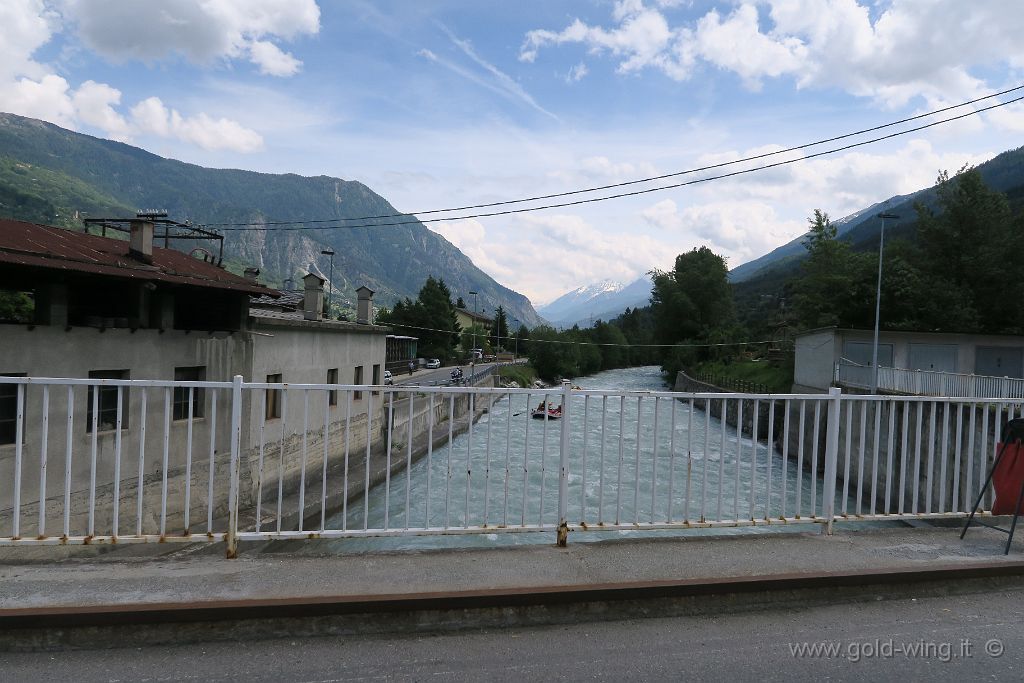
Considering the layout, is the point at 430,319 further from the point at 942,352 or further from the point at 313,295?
the point at 942,352

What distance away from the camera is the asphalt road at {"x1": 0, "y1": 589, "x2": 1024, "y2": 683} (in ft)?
8.47

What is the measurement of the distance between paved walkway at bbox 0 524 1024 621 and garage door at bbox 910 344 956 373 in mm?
28212

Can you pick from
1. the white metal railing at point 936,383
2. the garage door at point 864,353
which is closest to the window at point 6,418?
the white metal railing at point 936,383

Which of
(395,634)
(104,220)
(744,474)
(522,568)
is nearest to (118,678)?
(395,634)

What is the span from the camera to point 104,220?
16.9 m

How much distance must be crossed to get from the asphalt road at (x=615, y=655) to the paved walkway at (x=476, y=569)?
0.69ft

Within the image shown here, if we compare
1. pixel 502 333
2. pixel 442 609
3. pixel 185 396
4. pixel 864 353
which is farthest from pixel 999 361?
pixel 502 333

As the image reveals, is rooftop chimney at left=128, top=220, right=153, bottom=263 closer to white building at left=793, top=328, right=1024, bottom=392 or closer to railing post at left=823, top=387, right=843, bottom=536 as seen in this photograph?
railing post at left=823, top=387, right=843, bottom=536

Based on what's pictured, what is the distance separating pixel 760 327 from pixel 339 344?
5574 centimetres

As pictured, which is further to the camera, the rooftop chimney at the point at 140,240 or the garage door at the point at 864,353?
the garage door at the point at 864,353

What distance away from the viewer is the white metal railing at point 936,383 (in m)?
19.9

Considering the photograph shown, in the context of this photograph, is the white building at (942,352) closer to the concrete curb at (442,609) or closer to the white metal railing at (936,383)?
the white metal railing at (936,383)

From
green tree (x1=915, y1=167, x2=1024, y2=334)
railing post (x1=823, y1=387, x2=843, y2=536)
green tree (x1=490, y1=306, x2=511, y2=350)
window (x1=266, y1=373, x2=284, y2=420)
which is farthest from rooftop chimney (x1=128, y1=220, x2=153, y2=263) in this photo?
green tree (x1=490, y1=306, x2=511, y2=350)

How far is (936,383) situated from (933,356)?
8.03 meters
